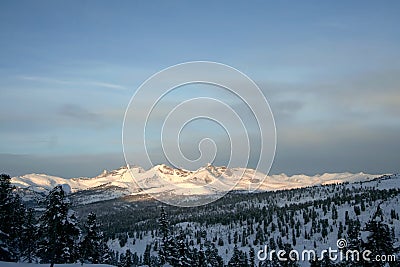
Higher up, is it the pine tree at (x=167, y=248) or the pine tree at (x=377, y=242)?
the pine tree at (x=377, y=242)

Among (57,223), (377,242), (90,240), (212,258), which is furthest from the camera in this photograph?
(212,258)

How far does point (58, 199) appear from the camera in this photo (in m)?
47.2

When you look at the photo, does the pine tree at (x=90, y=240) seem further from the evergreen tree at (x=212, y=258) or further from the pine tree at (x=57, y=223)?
the evergreen tree at (x=212, y=258)

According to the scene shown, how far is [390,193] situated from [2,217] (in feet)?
546

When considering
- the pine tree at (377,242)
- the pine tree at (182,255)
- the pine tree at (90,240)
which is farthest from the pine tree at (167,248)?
the pine tree at (377,242)

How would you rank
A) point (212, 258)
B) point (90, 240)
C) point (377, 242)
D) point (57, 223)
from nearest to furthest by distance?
point (377, 242)
point (57, 223)
point (90, 240)
point (212, 258)

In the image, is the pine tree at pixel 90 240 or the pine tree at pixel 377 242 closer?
the pine tree at pixel 377 242

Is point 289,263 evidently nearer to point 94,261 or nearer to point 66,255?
point 94,261

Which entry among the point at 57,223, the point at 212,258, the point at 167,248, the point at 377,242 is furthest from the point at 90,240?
the point at 377,242

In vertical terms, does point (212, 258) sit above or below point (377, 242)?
below

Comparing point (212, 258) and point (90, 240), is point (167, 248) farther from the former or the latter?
point (212, 258)

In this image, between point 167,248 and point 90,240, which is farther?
Answer: point 167,248

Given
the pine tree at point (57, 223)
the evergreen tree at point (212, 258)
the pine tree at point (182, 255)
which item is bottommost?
the evergreen tree at point (212, 258)

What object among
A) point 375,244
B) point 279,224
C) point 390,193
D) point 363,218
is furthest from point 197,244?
point 375,244
